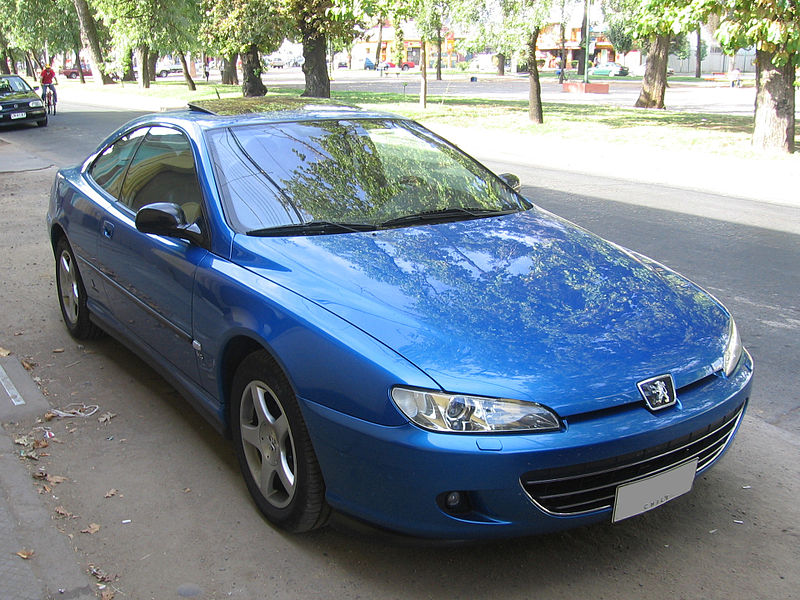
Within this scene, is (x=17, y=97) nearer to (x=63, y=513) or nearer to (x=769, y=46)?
(x=769, y=46)

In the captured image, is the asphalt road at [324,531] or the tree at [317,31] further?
the tree at [317,31]

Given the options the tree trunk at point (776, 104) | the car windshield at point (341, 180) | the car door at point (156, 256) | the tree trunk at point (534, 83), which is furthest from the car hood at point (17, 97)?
the car windshield at point (341, 180)

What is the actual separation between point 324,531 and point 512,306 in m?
1.15

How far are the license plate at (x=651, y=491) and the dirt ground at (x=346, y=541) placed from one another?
0.30m

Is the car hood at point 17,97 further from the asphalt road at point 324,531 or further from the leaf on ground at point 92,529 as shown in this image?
the leaf on ground at point 92,529

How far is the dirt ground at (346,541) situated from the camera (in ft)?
9.38

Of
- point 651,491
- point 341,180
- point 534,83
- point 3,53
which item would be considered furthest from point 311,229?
point 3,53

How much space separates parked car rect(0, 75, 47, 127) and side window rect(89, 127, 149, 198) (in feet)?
66.0

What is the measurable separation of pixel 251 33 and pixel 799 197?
18466 millimetres

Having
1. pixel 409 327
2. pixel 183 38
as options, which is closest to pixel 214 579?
pixel 409 327

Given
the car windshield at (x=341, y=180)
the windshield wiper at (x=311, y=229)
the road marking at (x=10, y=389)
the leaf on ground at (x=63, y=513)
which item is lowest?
the leaf on ground at (x=63, y=513)

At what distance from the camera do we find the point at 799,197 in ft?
36.5

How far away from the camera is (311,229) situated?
11.7 ft

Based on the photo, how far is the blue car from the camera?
258 cm
